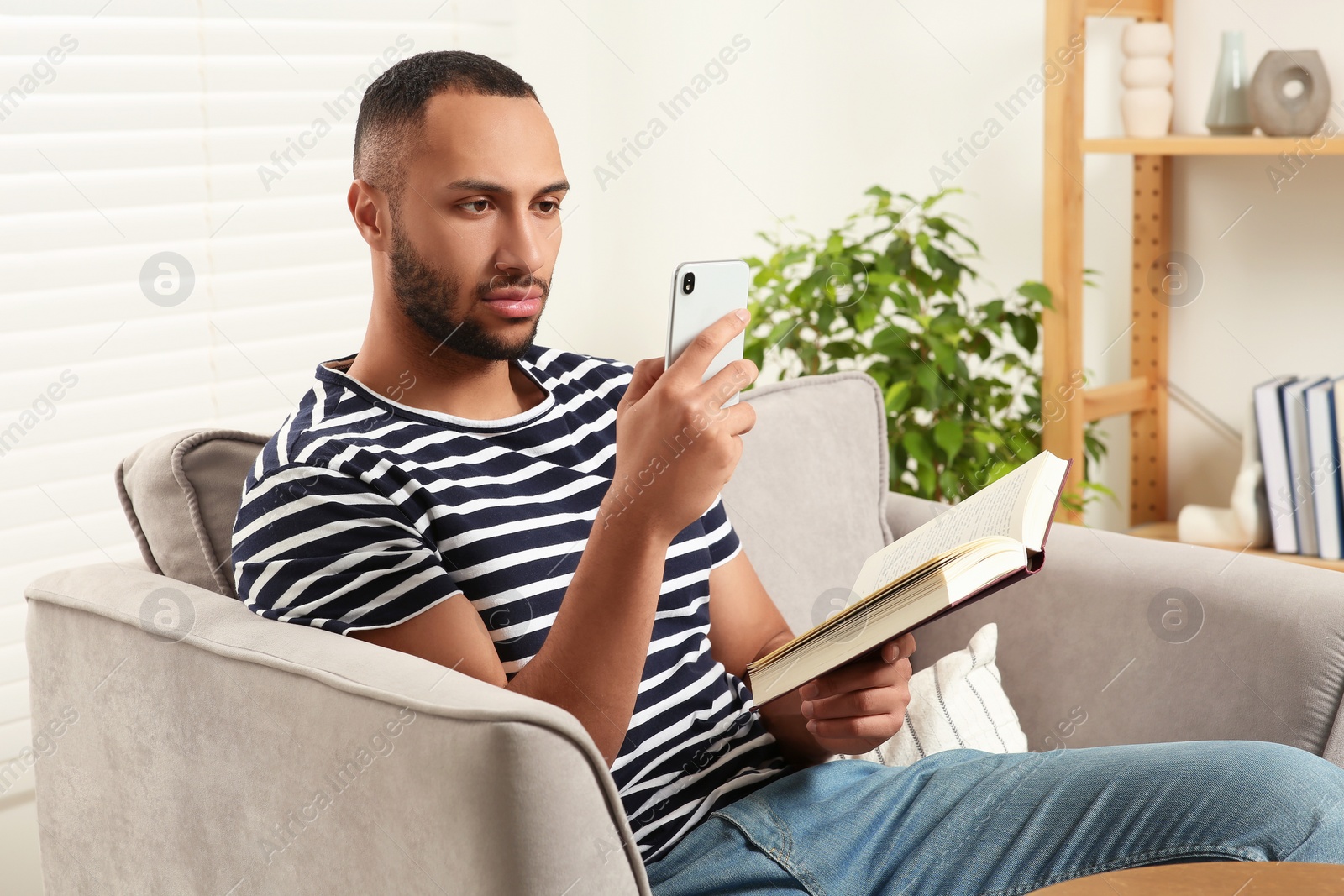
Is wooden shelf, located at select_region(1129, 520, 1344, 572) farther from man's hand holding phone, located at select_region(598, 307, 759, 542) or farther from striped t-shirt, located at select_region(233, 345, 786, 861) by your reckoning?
man's hand holding phone, located at select_region(598, 307, 759, 542)

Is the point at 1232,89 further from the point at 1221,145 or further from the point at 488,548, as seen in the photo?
the point at 488,548

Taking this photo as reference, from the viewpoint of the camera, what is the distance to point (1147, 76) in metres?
1.99

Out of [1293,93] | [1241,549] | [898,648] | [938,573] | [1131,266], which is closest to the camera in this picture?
[938,573]

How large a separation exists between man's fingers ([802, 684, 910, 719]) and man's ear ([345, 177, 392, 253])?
0.55 m

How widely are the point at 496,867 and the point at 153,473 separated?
1.81 feet

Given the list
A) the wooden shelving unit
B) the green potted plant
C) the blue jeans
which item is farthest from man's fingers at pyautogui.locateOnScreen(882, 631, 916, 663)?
the wooden shelving unit

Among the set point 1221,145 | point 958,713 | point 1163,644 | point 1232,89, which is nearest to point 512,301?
point 958,713

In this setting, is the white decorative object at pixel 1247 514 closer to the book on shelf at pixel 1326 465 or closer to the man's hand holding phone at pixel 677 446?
the book on shelf at pixel 1326 465

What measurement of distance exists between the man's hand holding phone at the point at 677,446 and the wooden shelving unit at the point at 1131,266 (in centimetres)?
126

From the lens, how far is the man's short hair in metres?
1.07

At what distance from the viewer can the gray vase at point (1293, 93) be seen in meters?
1.81

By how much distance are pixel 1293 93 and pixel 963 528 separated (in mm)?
1284

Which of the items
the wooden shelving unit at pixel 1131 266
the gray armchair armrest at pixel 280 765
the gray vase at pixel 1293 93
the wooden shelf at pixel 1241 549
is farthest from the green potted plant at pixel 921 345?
the gray armchair armrest at pixel 280 765

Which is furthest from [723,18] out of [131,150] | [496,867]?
[496,867]
